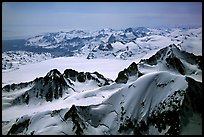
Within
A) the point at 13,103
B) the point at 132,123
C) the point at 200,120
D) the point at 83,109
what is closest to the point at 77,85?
the point at 13,103

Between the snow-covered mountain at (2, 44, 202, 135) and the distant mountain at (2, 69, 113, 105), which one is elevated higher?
the snow-covered mountain at (2, 44, 202, 135)

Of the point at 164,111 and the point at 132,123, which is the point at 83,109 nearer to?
the point at 132,123

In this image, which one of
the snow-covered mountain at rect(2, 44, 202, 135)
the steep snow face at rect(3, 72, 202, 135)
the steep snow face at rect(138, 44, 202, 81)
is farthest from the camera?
the steep snow face at rect(138, 44, 202, 81)

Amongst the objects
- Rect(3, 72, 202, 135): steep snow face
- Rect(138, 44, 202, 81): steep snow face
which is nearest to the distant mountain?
Rect(138, 44, 202, 81): steep snow face

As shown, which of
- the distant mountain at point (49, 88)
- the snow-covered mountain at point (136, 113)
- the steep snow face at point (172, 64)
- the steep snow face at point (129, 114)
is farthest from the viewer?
the distant mountain at point (49, 88)

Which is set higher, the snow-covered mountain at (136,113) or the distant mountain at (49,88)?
A: the snow-covered mountain at (136,113)

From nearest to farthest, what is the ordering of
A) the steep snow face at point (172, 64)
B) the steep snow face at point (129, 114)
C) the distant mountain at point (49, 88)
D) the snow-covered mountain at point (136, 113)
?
1. the snow-covered mountain at point (136, 113)
2. the steep snow face at point (129, 114)
3. the steep snow face at point (172, 64)
4. the distant mountain at point (49, 88)

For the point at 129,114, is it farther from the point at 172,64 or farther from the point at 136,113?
the point at 172,64

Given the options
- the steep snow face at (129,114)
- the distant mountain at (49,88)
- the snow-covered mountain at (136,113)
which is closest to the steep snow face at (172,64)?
the snow-covered mountain at (136,113)

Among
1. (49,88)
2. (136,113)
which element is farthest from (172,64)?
(49,88)

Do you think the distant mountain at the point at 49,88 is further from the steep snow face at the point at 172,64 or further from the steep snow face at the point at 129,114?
the steep snow face at the point at 129,114

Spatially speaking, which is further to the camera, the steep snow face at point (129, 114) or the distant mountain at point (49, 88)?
the distant mountain at point (49, 88)

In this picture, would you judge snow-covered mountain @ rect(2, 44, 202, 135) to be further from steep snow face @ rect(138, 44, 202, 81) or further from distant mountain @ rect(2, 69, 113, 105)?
steep snow face @ rect(138, 44, 202, 81)
